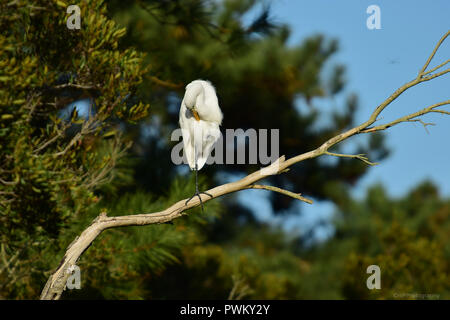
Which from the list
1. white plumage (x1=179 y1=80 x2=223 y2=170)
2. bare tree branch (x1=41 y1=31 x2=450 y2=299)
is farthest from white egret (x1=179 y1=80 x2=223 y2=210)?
bare tree branch (x1=41 y1=31 x2=450 y2=299)

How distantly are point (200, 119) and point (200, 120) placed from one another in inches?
0.4

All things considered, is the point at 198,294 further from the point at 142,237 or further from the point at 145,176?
the point at 142,237

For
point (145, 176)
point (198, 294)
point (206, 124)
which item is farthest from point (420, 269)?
point (206, 124)

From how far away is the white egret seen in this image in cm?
374

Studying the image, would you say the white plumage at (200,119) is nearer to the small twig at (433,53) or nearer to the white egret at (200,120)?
the white egret at (200,120)

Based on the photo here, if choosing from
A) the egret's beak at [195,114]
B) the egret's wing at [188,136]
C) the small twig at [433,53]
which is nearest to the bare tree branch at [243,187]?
the small twig at [433,53]

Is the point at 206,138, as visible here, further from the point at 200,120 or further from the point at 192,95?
the point at 192,95

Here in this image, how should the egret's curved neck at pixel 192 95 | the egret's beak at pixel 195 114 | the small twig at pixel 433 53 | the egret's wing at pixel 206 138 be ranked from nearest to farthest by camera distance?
the small twig at pixel 433 53 → the egret's curved neck at pixel 192 95 → the egret's beak at pixel 195 114 → the egret's wing at pixel 206 138


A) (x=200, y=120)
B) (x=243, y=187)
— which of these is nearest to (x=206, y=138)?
(x=200, y=120)

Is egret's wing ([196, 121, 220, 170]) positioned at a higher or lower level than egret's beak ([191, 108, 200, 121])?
lower

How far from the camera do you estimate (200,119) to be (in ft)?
12.8

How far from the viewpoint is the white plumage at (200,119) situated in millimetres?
3744

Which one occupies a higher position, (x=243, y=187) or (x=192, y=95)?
(x=192, y=95)

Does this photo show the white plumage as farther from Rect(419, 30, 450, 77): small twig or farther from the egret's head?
Rect(419, 30, 450, 77): small twig
